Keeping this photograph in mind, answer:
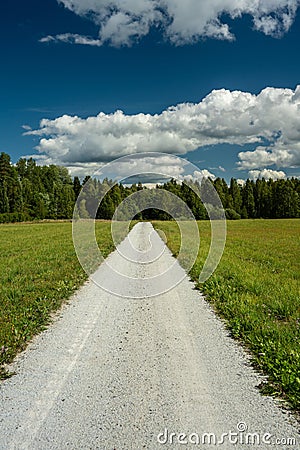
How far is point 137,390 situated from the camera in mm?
4691

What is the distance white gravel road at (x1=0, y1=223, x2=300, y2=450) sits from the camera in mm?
3746

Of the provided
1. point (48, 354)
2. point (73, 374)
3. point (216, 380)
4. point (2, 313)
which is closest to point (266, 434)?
point (216, 380)

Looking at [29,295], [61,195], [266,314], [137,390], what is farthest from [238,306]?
[61,195]

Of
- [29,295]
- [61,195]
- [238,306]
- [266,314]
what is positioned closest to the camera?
[266,314]

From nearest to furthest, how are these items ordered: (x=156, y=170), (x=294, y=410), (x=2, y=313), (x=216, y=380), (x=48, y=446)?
(x=48, y=446) → (x=294, y=410) → (x=216, y=380) → (x=2, y=313) → (x=156, y=170)

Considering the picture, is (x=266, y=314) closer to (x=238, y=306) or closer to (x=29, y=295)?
(x=238, y=306)

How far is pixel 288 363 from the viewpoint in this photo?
5.15m

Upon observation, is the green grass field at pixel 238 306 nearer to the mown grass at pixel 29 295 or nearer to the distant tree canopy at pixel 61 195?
the mown grass at pixel 29 295

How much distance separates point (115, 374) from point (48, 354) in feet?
4.27

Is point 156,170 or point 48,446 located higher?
point 156,170

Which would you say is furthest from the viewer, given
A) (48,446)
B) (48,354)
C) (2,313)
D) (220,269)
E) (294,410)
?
(220,269)

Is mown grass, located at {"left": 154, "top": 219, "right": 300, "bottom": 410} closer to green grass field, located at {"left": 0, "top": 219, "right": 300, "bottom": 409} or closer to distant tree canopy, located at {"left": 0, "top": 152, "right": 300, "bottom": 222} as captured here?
green grass field, located at {"left": 0, "top": 219, "right": 300, "bottom": 409}

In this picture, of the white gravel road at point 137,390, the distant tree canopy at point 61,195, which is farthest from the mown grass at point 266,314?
the distant tree canopy at point 61,195

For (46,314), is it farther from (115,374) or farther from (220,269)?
(220,269)
